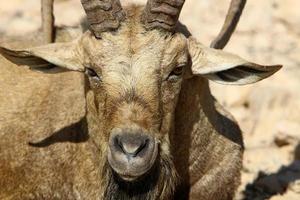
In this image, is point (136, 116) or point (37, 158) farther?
point (37, 158)

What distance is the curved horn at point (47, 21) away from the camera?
10.7 metres

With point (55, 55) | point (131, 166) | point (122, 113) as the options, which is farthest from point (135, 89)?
point (55, 55)

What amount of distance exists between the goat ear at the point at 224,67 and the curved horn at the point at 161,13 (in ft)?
1.57

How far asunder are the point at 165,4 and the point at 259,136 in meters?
5.42

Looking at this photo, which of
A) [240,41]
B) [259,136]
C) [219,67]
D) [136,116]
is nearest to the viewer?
[136,116]

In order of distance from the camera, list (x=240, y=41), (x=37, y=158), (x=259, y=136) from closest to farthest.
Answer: (x=37, y=158) < (x=259, y=136) < (x=240, y=41)

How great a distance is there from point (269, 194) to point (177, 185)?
8.44 feet

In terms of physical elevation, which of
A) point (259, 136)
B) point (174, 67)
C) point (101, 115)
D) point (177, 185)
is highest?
point (174, 67)

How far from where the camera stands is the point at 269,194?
1206cm

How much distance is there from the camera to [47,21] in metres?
10.9

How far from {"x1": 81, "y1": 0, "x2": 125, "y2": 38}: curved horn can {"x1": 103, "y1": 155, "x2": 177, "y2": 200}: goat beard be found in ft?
4.43

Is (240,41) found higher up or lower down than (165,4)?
lower down

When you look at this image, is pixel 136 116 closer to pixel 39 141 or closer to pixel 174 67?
pixel 174 67

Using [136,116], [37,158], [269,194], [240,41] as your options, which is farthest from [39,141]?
[240,41]
